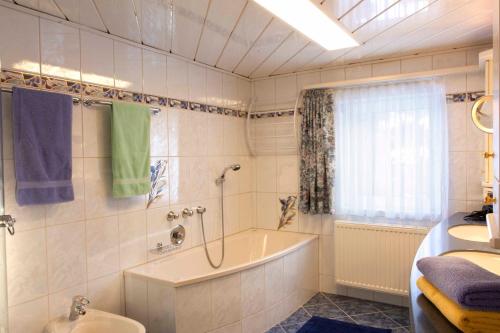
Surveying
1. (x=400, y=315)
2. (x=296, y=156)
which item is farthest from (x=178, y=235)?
(x=400, y=315)

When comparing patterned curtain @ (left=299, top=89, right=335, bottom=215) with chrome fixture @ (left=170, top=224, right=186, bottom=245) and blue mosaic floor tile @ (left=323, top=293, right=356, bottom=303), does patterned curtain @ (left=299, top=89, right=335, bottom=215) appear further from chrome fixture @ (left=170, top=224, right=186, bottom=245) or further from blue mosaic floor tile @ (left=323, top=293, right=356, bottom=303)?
chrome fixture @ (left=170, top=224, right=186, bottom=245)

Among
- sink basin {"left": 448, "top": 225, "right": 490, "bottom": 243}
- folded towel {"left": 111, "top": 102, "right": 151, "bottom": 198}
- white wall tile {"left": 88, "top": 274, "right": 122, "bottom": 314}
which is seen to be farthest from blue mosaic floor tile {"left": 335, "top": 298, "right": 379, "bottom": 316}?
folded towel {"left": 111, "top": 102, "right": 151, "bottom": 198}

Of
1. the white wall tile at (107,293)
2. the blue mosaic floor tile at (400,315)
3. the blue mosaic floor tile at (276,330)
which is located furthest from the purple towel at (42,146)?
the blue mosaic floor tile at (400,315)

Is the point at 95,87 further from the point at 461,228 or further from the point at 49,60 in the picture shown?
the point at 461,228

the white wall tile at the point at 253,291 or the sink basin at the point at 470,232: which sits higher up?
the sink basin at the point at 470,232

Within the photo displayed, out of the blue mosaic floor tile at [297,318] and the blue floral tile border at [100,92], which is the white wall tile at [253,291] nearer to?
the blue mosaic floor tile at [297,318]

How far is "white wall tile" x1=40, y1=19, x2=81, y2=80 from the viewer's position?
2135 millimetres

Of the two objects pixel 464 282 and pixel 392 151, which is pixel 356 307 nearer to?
pixel 392 151

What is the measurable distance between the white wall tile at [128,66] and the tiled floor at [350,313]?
2.19 metres

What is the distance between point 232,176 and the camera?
3.77 meters

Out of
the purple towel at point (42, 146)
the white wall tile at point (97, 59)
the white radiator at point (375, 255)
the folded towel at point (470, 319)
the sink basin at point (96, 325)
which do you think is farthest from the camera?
the white radiator at point (375, 255)

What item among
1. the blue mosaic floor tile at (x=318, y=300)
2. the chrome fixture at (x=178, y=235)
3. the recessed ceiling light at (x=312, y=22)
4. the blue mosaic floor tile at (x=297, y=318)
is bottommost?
the blue mosaic floor tile at (x=297, y=318)

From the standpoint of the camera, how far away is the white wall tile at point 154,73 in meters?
2.76

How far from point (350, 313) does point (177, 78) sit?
8.28 feet
